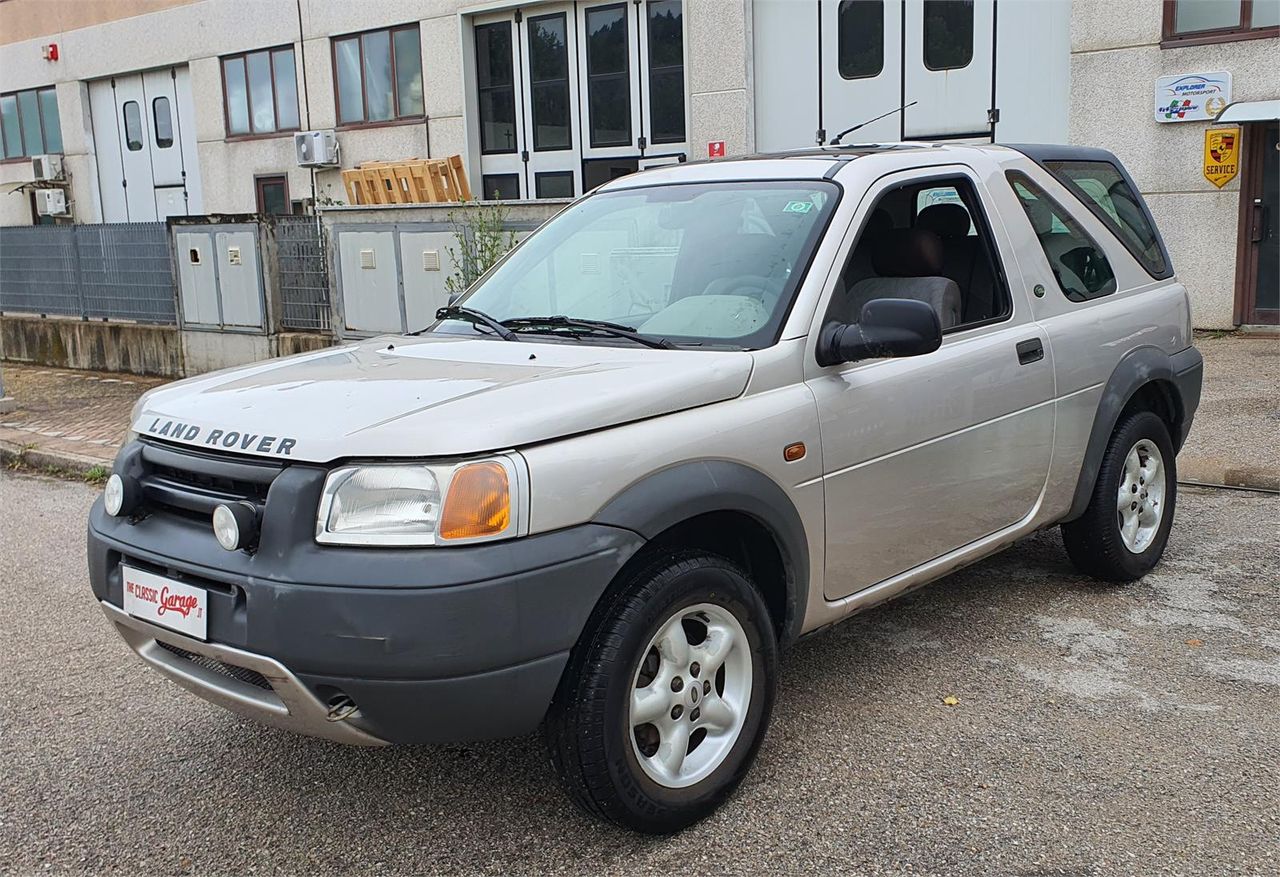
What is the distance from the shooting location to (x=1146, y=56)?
12305 mm

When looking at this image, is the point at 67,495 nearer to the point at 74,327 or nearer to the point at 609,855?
A: the point at 609,855

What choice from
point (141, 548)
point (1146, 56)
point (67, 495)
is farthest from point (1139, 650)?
point (1146, 56)

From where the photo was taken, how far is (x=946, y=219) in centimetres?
471

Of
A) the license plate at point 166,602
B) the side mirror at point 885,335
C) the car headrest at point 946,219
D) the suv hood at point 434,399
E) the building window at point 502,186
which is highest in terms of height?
the building window at point 502,186

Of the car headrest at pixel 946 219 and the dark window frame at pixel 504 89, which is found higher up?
the dark window frame at pixel 504 89

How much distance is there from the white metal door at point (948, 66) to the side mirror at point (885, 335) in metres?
10.8

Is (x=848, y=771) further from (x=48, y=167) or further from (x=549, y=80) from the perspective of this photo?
(x=48, y=167)

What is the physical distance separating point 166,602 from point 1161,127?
11660 millimetres

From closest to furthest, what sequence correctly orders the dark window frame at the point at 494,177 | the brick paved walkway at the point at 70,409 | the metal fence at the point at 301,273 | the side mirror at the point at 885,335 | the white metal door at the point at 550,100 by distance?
1. the side mirror at the point at 885,335
2. the brick paved walkway at the point at 70,409
3. the metal fence at the point at 301,273
4. the white metal door at the point at 550,100
5. the dark window frame at the point at 494,177

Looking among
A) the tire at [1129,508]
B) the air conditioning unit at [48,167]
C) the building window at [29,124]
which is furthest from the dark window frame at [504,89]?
the tire at [1129,508]

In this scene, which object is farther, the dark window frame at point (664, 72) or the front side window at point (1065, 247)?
the dark window frame at point (664, 72)

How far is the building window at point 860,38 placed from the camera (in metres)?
14.2

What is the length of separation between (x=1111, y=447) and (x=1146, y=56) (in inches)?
348

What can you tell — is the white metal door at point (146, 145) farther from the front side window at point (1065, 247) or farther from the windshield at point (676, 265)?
the front side window at point (1065, 247)
